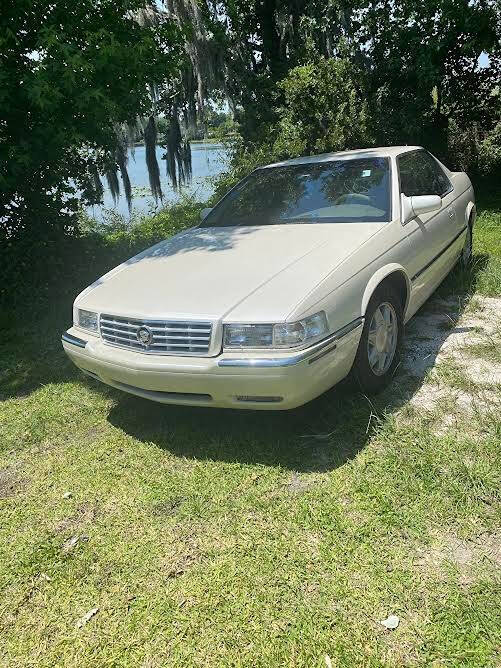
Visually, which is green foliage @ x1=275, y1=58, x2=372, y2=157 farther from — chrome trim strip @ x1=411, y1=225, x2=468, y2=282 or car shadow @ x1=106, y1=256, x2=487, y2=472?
car shadow @ x1=106, y1=256, x2=487, y2=472

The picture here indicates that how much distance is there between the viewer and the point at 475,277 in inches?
215

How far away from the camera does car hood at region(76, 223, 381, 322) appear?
2.84 m

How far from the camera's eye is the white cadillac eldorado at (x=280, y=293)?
276 cm

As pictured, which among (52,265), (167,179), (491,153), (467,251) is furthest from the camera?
(167,179)

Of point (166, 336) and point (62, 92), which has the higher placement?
point (62, 92)

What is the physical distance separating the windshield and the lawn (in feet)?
3.94

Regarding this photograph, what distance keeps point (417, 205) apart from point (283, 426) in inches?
69.7

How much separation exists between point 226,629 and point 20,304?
190 inches

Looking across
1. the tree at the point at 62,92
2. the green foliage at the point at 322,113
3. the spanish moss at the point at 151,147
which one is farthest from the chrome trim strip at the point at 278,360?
the spanish moss at the point at 151,147

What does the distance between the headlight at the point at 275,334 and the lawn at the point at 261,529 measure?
677 millimetres

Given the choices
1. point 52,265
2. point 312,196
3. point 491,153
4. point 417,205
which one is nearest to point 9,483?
point 312,196

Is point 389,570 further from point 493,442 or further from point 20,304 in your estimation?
point 20,304

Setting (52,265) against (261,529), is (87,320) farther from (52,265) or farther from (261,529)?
(52,265)

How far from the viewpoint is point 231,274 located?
3172 mm
